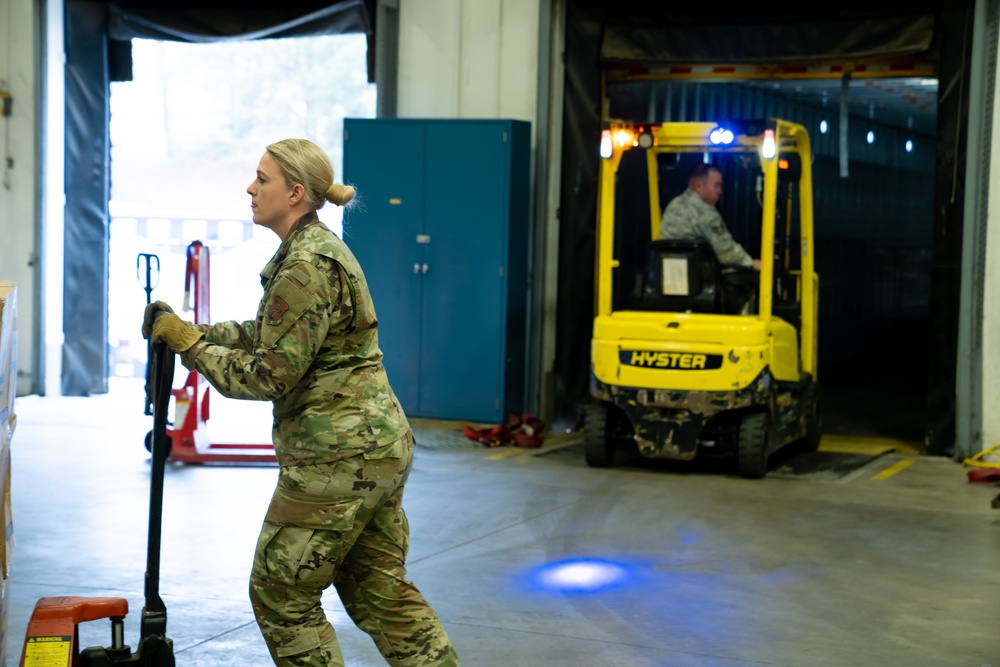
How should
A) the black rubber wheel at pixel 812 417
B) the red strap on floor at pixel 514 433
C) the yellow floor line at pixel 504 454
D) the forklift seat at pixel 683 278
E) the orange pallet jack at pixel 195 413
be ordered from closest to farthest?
the forklift seat at pixel 683 278 < the orange pallet jack at pixel 195 413 < the yellow floor line at pixel 504 454 < the black rubber wheel at pixel 812 417 < the red strap on floor at pixel 514 433

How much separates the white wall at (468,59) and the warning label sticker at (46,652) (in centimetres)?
747

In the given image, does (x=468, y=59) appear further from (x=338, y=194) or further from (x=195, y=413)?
(x=338, y=194)

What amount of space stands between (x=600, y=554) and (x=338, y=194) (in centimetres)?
320

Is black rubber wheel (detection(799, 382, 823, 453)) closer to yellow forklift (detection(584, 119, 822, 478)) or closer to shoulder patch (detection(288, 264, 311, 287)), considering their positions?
yellow forklift (detection(584, 119, 822, 478))

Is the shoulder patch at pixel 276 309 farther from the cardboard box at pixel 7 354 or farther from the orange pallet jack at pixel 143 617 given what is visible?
the cardboard box at pixel 7 354

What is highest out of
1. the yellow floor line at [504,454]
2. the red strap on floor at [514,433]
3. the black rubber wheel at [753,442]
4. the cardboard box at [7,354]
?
the cardboard box at [7,354]

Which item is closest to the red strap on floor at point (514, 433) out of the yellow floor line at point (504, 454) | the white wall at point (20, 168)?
the yellow floor line at point (504, 454)

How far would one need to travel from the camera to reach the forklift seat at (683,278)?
834 cm

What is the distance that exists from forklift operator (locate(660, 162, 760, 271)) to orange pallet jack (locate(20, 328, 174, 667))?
5.37m

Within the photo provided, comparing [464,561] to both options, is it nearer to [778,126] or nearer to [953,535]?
[953,535]

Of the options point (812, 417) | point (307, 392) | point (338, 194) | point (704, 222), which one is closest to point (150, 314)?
point (307, 392)

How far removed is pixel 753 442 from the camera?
26.6ft

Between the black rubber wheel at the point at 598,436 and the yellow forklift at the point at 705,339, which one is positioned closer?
the yellow forklift at the point at 705,339

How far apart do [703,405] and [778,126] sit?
181 centimetres
